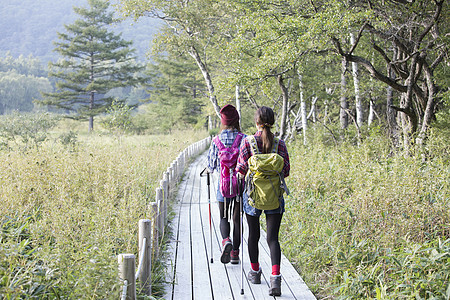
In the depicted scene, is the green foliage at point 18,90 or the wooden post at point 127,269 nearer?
the wooden post at point 127,269

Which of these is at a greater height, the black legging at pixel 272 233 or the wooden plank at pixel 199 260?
the black legging at pixel 272 233

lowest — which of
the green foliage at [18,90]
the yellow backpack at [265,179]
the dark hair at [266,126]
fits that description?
the yellow backpack at [265,179]

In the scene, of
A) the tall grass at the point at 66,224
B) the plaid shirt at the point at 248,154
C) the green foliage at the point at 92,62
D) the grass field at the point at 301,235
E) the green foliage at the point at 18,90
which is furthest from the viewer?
the green foliage at the point at 18,90

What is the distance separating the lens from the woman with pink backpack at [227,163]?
14.9 ft

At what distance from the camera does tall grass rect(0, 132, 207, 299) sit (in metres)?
2.76

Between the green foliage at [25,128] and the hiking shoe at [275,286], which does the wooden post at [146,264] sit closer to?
the hiking shoe at [275,286]

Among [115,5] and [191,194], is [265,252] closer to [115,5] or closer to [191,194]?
[191,194]

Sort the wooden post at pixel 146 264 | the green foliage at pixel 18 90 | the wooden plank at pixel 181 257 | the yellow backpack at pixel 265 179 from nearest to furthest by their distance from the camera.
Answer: the wooden post at pixel 146 264 → the yellow backpack at pixel 265 179 → the wooden plank at pixel 181 257 → the green foliage at pixel 18 90

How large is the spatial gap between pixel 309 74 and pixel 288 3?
5.95 metres

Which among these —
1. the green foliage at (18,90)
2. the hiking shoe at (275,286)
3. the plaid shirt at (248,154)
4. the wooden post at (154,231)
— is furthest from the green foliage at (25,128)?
the green foliage at (18,90)

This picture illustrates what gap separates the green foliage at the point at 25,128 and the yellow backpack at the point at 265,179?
9049 mm

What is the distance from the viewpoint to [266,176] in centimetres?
386

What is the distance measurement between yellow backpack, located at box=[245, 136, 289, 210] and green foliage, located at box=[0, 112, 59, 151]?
29.7ft

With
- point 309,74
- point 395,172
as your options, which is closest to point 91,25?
point 309,74
